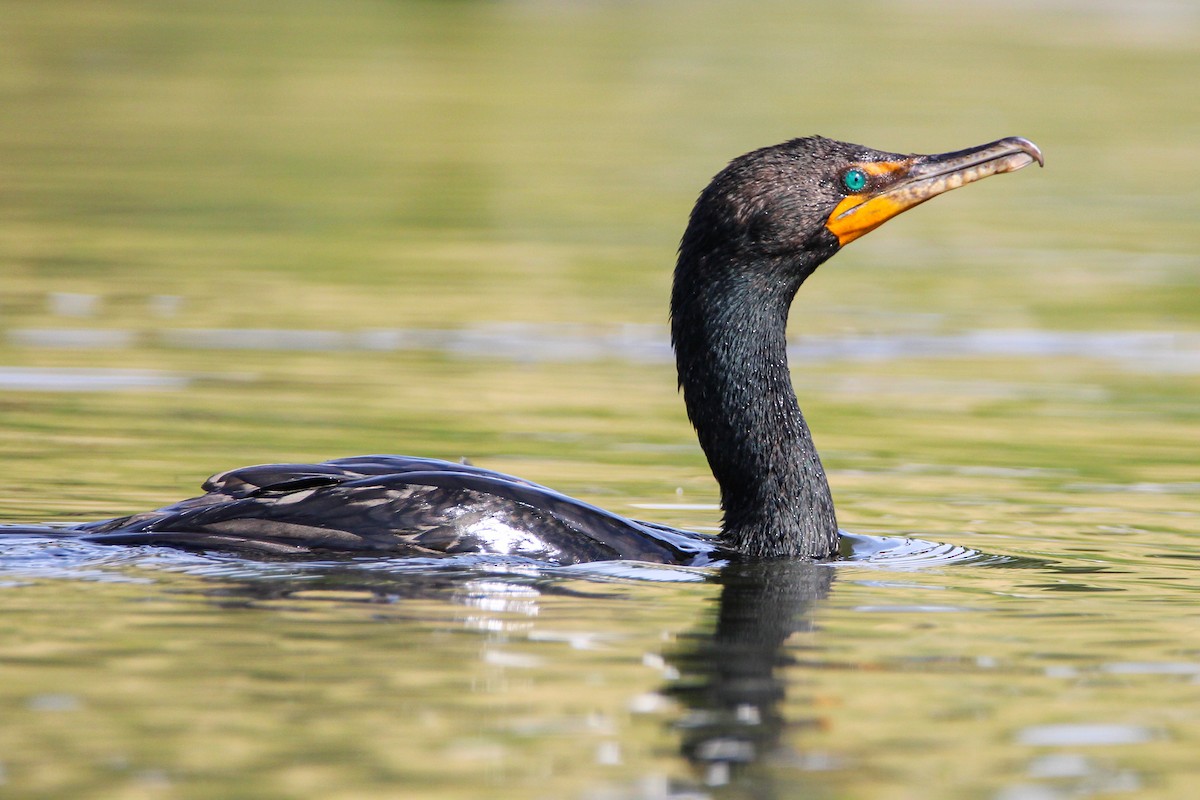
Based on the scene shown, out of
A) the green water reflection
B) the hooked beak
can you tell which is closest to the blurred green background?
the green water reflection

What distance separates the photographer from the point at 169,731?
5.16 meters

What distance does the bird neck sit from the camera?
799 cm

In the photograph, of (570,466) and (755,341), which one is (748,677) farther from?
(570,466)

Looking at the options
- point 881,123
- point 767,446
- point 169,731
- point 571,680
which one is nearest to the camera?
point 169,731

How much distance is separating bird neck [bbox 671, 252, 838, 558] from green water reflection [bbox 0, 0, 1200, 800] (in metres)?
0.46

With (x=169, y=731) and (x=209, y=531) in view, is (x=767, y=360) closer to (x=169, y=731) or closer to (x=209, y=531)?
(x=209, y=531)

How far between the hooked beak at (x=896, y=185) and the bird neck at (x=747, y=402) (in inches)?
10.9

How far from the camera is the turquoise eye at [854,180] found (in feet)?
26.6

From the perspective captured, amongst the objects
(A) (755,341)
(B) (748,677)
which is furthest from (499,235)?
(B) (748,677)

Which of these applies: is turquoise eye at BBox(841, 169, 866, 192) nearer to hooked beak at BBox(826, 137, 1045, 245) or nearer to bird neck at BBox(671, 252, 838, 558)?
hooked beak at BBox(826, 137, 1045, 245)

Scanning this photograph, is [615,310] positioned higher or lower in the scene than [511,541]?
higher

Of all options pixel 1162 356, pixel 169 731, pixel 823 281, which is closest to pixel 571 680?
pixel 169 731

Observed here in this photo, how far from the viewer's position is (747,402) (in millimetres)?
8125

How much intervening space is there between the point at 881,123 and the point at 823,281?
10.6 m
